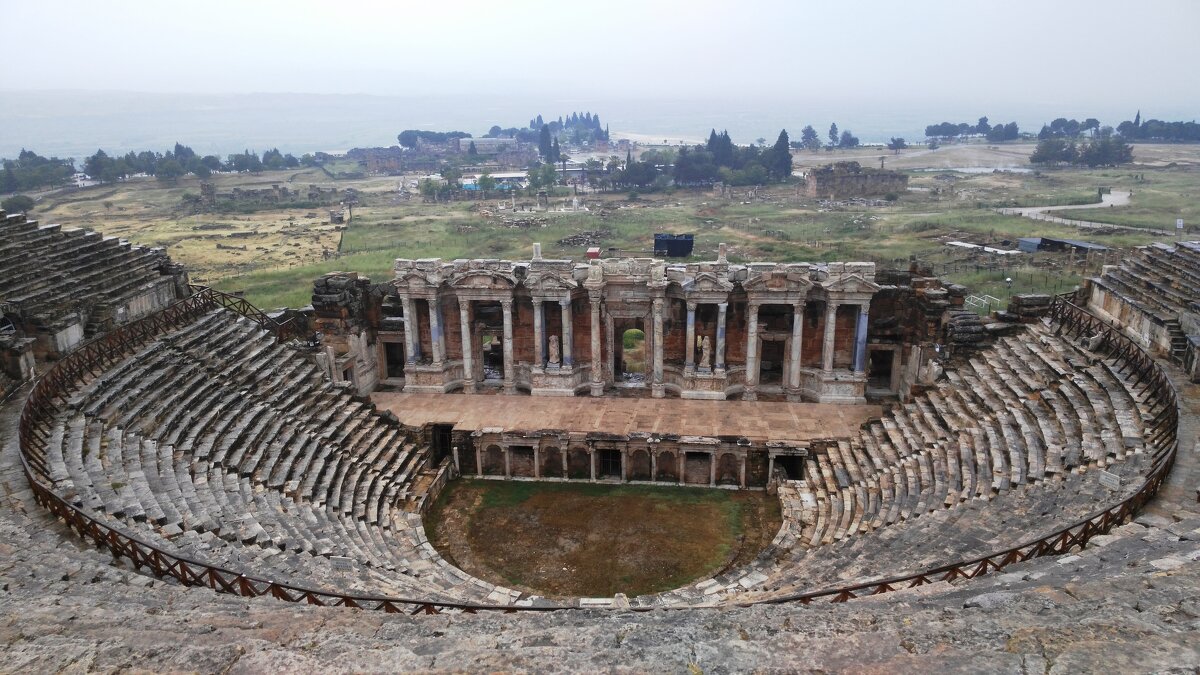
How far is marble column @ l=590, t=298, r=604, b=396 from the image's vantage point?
30.1m

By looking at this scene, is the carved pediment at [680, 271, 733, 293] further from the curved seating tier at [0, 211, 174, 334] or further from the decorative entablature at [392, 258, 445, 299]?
the curved seating tier at [0, 211, 174, 334]

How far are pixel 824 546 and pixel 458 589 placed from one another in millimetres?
9068

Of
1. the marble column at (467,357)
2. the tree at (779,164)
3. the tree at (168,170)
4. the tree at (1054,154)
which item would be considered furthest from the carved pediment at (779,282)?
the tree at (1054,154)

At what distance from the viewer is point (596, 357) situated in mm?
30688

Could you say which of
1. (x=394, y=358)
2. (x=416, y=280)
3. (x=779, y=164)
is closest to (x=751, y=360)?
(x=416, y=280)

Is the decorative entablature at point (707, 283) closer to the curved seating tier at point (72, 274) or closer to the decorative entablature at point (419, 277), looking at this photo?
the decorative entablature at point (419, 277)

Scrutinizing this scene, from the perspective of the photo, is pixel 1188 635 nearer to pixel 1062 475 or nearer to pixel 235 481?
pixel 1062 475

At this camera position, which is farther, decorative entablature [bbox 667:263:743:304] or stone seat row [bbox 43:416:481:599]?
decorative entablature [bbox 667:263:743:304]

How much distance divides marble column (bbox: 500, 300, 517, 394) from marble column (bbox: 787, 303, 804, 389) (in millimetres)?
10805

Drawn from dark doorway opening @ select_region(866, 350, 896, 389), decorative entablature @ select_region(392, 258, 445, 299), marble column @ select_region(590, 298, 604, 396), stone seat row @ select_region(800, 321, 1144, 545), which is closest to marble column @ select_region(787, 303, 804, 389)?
dark doorway opening @ select_region(866, 350, 896, 389)

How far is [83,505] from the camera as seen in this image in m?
14.8

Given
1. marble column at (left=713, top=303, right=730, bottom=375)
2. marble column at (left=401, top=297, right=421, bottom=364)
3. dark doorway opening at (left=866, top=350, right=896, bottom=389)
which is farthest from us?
dark doorway opening at (left=866, top=350, right=896, bottom=389)

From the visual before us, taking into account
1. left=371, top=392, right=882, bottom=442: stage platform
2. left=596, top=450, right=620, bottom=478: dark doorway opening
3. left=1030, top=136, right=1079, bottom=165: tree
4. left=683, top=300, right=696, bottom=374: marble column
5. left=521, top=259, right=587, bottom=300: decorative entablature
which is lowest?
left=596, top=450, right=620, bottom=478: dark doorway opening

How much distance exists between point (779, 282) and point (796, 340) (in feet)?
7.67
